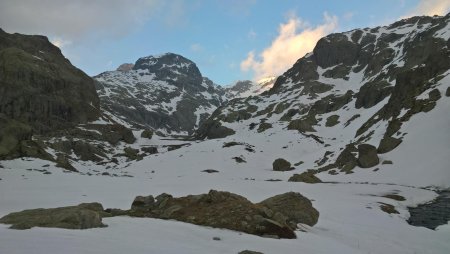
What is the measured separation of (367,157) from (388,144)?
157 inches

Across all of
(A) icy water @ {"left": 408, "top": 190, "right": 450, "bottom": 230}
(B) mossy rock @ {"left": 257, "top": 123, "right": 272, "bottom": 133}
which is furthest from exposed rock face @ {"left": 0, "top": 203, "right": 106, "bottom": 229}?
(B) mossy rock @ {"left": 257, "top": 123, "right": 272, "bottom": 133}

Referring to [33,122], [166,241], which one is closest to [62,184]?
[166,241]

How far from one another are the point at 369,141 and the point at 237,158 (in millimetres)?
27293

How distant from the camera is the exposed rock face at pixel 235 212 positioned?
51.8 ft

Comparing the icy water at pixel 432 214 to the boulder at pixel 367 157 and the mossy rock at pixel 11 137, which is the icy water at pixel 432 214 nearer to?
the boulder at pixel 367 157

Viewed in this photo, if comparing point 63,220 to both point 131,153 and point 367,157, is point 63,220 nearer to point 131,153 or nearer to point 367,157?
point 367,157

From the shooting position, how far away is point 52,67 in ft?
508

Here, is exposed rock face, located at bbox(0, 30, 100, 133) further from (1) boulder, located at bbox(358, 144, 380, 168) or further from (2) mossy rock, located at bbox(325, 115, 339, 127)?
(1) boulder, located at bbox(358, 144, 380, 168)

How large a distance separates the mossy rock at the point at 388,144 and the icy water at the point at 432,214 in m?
25.6

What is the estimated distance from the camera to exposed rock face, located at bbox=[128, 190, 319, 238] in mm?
15797

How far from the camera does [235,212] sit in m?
16.7

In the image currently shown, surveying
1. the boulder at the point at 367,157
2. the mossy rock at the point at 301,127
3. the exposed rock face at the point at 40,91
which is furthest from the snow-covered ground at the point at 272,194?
the exposed rock face at the point at 40,91

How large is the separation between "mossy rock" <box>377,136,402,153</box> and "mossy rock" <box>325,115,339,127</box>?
242ft

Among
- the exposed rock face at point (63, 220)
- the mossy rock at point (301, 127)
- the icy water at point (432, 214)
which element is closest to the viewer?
the exposed rock face at point (63, 220)
